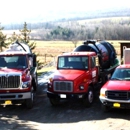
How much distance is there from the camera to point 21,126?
11.0 metres

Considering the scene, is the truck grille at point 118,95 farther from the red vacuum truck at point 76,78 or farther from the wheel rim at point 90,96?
the wheel rim at point 90,96

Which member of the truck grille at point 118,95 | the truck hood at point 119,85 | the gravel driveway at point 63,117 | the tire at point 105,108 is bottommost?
the gravel driveway at point 63,117

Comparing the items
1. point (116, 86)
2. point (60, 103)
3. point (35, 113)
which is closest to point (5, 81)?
point (35, 113)

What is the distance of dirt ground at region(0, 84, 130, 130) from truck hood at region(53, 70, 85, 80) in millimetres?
1355

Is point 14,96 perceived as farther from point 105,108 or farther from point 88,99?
point 105,108

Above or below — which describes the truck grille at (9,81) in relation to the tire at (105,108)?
above

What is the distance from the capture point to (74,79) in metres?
12.6

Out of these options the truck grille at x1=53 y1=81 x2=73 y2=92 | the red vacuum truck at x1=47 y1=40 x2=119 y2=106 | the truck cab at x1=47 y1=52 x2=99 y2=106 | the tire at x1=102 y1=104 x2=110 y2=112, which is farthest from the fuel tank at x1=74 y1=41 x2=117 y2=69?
the tire at x1=102 y1=104 x2=110 y2=112

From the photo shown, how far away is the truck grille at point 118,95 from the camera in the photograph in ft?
37.0

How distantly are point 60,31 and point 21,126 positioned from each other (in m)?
132

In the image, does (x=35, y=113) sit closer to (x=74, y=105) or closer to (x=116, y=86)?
(x=74, y=105)

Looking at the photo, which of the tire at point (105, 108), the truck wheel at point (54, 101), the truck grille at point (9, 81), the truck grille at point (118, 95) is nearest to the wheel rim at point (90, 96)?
the tire at point (105, 108)

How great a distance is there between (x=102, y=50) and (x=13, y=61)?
19.8 feet

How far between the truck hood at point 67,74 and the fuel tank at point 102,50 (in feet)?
10.8
